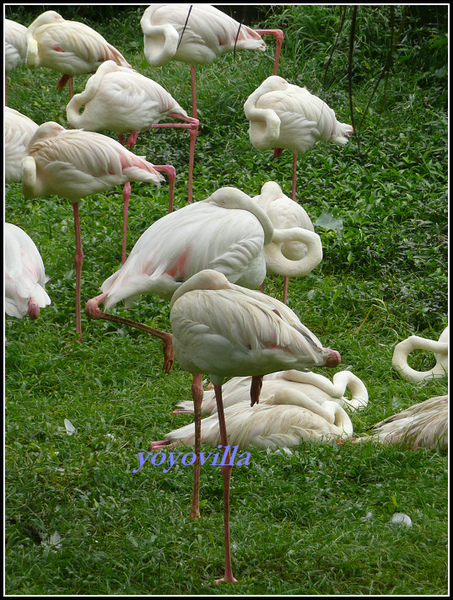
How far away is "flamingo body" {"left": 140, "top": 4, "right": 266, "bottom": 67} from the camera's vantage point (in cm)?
673

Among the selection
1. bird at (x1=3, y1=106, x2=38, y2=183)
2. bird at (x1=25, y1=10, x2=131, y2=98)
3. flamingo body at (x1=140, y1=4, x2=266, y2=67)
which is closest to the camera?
bird at (x1=3, y1=106, x2=38, y2=183)

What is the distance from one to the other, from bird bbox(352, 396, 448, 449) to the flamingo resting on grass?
1.02 metres

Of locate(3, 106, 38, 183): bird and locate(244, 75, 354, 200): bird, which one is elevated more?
locate(244, 75, 354, 200): bird

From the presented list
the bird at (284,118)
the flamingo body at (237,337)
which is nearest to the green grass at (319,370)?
the bird at (284,118)

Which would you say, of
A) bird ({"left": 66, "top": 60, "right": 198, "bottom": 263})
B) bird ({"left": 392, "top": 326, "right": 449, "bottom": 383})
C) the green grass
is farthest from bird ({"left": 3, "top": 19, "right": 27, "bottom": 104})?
bird ({"left": 392, "top": 326, "right": 449, "bottom": 383})

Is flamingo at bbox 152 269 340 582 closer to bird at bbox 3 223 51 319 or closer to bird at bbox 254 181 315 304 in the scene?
bird at bbox 3 223 51 319

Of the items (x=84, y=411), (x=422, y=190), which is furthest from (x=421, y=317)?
(x=84, y=411)

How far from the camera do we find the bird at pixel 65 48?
6.91 m

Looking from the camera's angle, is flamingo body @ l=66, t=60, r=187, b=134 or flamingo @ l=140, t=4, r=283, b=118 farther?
flamingo @ l=140, t=4, r=283, b=118

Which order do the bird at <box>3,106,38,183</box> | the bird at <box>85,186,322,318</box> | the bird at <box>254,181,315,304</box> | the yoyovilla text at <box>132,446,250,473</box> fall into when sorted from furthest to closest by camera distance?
the bird at <box>3,106,38,183</box> < the bird at <box>254,181,315,304</box> < the bird at <box>85,186,322,318</box> < the yoyovilla text at <box>132,446,250,473</box>

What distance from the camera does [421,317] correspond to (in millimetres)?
5441

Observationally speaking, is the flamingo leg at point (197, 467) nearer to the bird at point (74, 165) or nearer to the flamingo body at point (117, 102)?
the bird at point (74, 165)

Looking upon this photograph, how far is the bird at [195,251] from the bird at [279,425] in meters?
0.67

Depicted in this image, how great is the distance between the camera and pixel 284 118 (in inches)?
232
